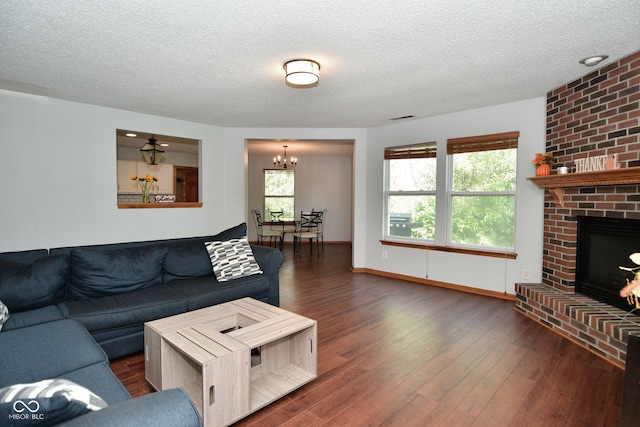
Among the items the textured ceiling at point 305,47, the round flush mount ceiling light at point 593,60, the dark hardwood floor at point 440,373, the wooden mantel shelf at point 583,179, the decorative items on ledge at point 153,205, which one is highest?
the round flush mount ceiling light at point 593,60

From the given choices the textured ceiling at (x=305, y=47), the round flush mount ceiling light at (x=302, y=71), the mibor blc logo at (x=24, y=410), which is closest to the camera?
the mibor blc logo at (x=24, y=410)

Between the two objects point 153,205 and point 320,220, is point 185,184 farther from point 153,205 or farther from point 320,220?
point 153,205

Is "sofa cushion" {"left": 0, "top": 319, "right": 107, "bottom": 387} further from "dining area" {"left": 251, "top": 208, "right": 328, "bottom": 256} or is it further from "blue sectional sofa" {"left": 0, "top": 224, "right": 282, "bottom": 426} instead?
"dining area" {"left": 251, "top": 208, "right": 328, "bottom": 256}

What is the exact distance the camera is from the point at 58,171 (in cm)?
389

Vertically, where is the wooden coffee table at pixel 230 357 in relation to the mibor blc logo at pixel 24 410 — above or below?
below

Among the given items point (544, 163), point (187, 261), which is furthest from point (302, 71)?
point (544, 163)

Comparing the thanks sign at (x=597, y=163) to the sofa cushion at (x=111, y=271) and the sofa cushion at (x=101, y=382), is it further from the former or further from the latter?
the sofa cushion at (x=111, y=271)

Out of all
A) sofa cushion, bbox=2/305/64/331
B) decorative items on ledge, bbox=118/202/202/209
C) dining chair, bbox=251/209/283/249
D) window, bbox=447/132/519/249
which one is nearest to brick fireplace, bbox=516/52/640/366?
window, bbox=447/132/519/249

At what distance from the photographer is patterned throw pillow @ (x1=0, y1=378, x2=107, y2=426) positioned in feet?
2.72

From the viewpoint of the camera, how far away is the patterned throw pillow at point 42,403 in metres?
0.83

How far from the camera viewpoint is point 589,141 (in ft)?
10.6

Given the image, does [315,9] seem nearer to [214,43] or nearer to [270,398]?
[214,43]

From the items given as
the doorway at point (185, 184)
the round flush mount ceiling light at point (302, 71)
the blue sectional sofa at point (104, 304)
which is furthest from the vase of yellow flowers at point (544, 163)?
the doorway at point (185, 184)

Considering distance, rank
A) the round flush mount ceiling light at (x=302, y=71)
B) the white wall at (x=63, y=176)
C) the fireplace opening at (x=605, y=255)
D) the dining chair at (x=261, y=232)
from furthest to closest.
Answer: the dining chair at (x=261, y=232), the white wall at (x=63, y=176), the fireplace opening at (x=605, y=255), the round flush mount ceiling light at (x=302, y=71)
